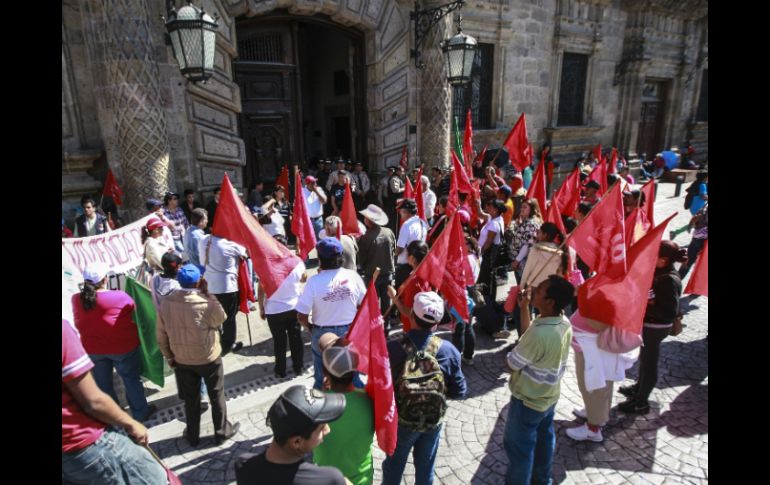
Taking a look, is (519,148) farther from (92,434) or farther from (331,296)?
(92,434)

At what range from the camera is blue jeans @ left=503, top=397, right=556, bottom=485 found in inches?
114

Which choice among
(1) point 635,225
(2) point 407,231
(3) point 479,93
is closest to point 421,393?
(2) point 407,231

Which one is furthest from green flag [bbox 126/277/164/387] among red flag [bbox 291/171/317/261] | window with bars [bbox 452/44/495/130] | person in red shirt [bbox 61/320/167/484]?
window with bars [bbox 452/44/495/130]

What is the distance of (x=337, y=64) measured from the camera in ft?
38.7

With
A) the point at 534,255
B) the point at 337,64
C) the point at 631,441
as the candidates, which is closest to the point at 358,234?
the point at 534,255

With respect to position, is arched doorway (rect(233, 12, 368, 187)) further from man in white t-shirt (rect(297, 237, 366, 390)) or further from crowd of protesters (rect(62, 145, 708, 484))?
man in white t-shirt (rect(297, 237, 366, 390))

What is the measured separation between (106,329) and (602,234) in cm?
416

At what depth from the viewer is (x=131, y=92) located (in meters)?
6.11

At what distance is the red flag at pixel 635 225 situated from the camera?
177 inches

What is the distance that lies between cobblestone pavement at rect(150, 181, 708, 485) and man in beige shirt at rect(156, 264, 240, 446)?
35 cm

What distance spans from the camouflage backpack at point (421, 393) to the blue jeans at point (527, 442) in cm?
69

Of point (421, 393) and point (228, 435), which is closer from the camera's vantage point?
point (421, 393)
